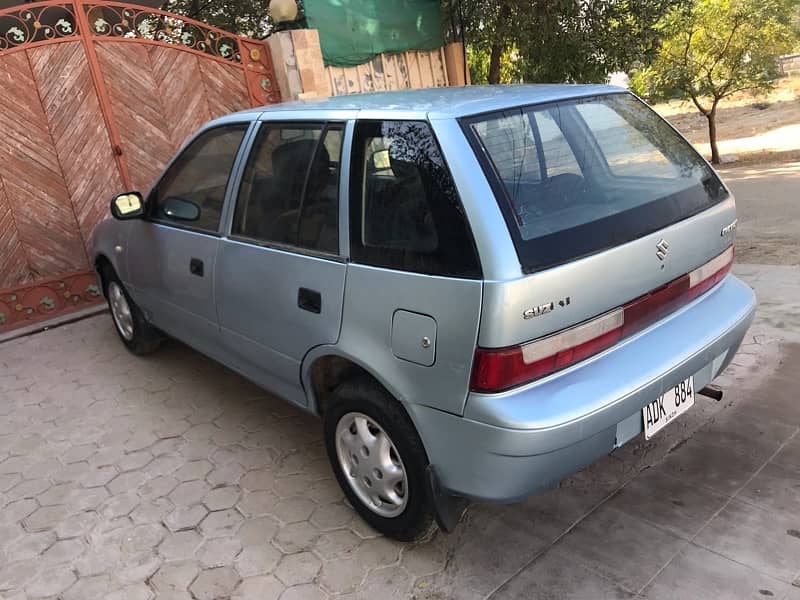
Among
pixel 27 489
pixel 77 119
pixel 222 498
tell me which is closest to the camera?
pixel 222 498

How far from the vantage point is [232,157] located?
3312mm

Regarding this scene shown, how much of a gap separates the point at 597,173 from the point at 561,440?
1.06 meters

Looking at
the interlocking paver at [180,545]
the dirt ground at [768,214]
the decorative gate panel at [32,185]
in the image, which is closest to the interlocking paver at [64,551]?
the interlocking paver at [180,545]

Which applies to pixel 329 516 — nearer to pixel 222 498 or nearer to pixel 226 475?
pixel 222 498

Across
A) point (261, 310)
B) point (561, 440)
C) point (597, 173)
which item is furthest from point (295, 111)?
point (561, 440)

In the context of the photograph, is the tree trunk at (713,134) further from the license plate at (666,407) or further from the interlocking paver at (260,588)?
the interlocking paver at (260,588)

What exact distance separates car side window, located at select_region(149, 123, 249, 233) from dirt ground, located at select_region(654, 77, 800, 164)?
16.0m

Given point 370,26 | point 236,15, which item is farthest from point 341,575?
point 236,15

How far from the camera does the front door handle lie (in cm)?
344

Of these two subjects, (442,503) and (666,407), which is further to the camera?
(666,407)

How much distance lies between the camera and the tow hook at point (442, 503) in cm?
236

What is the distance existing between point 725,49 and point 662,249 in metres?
16.2

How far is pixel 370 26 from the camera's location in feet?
23.2

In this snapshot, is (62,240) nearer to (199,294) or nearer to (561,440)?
(199,294)
